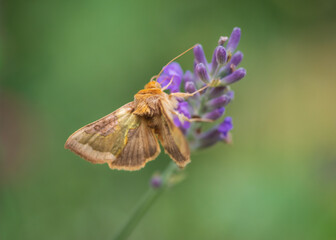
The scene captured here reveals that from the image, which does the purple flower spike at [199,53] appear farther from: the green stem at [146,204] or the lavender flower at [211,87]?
the green stem at [146,204]

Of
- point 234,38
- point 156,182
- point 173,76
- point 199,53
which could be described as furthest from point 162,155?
point 234,38

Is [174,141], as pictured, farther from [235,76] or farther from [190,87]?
[235,76]

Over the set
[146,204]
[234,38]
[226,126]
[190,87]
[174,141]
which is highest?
[234,38]

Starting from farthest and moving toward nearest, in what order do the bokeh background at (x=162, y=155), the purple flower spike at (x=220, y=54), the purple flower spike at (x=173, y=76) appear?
the bokeh background at (x=162, y=155), the purple flower spike at (x=173, y=76), the purple flower spike at (x=220, y=54)

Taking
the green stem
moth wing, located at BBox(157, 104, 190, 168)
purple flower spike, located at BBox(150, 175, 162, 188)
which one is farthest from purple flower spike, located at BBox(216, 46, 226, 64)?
purple flower spike, located at BBox(150, 175, 162, 188)

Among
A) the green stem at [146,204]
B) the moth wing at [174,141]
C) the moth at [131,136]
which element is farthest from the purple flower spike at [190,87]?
the green stem at [146,204]

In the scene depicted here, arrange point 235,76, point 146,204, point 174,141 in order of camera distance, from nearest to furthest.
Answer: point 174,141 → point 235,76 → point 146,204

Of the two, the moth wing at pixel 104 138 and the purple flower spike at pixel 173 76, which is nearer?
the moth wing at pixel 104 138
